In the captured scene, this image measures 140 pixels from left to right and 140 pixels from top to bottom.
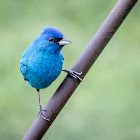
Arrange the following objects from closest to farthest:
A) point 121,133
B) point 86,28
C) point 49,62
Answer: point 49,62 < point 121,133 < point 86,28

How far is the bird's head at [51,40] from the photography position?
1.81m

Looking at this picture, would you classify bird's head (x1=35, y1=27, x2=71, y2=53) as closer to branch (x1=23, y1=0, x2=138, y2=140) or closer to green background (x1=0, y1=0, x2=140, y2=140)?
branch (x1=23, y1=0, x2=138, y2=140)

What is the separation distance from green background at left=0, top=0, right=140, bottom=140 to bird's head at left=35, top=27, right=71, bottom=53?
1779 millimetres

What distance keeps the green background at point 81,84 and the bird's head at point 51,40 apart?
1779 mm

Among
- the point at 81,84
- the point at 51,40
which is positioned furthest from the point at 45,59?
the point at 81,84

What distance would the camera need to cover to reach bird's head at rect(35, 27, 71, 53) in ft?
5.95

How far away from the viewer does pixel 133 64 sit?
415cm

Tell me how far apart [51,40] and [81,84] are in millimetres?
2212

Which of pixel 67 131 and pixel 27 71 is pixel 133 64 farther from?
pixel 27 71

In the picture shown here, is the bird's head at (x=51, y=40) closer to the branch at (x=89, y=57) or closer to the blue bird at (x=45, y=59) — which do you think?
the blue bird at (x=45, y=59)

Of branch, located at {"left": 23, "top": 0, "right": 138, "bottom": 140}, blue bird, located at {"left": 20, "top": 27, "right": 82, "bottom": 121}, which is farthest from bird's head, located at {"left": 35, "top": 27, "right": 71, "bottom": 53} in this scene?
branch, located at {"left": 23, "top": 0, "right": 138, "bottom": 140}

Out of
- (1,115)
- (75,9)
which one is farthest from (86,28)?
(1,115)

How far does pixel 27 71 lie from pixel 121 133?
1752 mm

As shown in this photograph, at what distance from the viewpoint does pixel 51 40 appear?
189 centimetres
